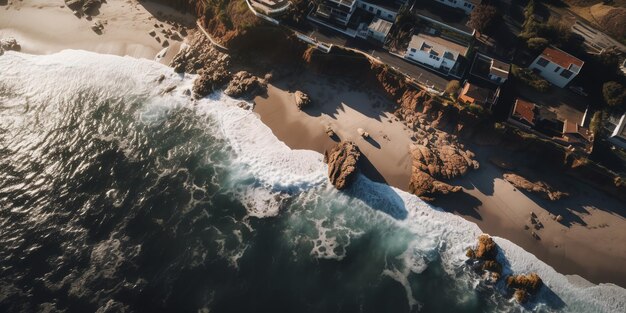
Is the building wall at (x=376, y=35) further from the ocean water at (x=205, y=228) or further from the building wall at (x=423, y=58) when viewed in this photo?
the ocean water at (x=205, y=228)

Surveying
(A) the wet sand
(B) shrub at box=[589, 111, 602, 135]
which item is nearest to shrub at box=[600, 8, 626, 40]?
(B) shrub at box=[589, 111, 602, 135]

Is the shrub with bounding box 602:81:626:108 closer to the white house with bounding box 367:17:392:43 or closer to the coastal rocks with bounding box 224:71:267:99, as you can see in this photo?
the white house with bounding box 367:17:392:43

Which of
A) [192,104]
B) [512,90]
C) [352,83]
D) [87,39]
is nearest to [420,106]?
[352,83]

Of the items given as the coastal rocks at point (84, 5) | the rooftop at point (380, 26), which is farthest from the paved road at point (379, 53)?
the coastal rocks at point (84, 5)

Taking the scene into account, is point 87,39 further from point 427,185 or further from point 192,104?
point 427,185

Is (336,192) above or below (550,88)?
below

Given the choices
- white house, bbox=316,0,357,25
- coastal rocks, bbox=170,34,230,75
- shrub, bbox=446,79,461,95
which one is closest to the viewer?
shrub, bbox=446,79,461,95

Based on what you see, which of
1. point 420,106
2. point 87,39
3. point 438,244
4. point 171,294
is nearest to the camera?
point 171,294
